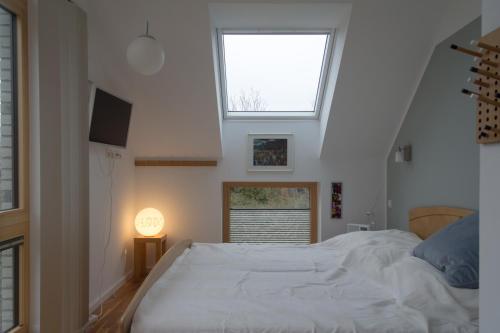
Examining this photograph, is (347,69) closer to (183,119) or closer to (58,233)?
(183,119)

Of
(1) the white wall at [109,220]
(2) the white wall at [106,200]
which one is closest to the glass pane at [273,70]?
(2) the white wall at [106,200]

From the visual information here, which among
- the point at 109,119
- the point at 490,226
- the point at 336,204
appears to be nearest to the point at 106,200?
the point at 109,119

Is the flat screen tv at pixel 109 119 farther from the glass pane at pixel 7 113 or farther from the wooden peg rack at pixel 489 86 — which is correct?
the wooden peg rack at pixel 489 86

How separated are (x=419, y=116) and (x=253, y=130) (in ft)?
6.14

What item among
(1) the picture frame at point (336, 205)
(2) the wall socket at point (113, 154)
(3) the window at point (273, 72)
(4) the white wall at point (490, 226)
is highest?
(3) the window at point (273, 72)

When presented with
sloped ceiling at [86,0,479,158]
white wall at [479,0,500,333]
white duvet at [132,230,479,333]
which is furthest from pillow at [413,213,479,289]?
sloped ceiling at [86,0,479,158]

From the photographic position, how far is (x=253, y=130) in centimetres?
412

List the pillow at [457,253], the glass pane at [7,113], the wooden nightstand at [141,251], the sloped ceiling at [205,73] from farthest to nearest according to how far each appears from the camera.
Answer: the wooden nightstand at [141,251] < the sloped ceiling at [205,73] < the glass pane at [7,113] < the pillow at [457,253]

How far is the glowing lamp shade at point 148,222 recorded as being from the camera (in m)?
3.70

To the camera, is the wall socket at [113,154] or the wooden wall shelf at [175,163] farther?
the wooden wall shelf at [175,163]

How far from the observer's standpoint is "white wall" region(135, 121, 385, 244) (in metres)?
4.10

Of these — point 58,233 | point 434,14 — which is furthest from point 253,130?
point 58,233

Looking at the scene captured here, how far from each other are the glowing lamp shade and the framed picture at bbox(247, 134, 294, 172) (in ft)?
4.19

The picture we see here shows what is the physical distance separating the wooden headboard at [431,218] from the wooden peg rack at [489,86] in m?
1.62
